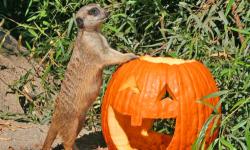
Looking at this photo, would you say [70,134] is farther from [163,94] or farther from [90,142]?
[163,94]

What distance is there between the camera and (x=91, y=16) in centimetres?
512

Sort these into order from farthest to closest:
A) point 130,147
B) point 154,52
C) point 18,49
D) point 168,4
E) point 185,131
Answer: point 18,49 < point 168,4 < point 154,52 < point 130,147 < point 185,131

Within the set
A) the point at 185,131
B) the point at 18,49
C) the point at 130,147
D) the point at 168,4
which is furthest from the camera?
the point at 18,49

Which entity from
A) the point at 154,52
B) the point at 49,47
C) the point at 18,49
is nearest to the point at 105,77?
the point at 154,52

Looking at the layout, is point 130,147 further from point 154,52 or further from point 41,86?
point 41,86

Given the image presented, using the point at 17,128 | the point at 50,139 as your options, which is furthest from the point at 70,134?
the point at 17,128

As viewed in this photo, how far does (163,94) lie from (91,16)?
3.35 ft

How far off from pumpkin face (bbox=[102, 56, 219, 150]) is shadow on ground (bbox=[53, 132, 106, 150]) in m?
0.79

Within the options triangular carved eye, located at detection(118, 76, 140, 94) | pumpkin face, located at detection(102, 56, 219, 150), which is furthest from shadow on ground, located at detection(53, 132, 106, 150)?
triangular carved eye, located at detection(118, 76, 140, 94)

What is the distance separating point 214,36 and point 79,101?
5.20ft

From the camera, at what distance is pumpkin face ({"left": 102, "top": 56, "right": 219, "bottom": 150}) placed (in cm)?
443

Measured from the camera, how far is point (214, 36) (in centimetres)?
593

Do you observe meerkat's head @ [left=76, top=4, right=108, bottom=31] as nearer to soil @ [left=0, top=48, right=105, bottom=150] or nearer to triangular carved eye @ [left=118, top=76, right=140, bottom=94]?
triangular carved eye @ [left=118, top=76, right=140, bottom=94]

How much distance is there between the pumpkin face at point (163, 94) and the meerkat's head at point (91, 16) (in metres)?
0.57
